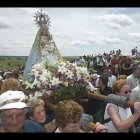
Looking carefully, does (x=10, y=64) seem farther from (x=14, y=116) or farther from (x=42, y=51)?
(x=14, y=116)

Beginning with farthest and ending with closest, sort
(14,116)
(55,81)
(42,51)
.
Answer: (42,51) < (55,81) < (14,116)

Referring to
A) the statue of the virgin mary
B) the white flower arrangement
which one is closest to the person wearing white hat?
the white flower arrangement

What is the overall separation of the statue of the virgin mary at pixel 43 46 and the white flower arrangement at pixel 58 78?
0.07 metres

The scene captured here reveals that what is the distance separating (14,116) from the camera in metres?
2.71

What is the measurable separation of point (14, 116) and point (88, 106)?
26.9 inches

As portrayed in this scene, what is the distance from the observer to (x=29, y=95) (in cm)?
292

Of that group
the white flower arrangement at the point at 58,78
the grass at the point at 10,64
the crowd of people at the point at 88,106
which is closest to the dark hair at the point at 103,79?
the crowd of people at the point at 88,106

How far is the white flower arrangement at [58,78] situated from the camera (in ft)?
9.43

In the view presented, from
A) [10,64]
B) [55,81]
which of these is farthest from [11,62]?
[55,81]

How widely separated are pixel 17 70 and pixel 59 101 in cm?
50

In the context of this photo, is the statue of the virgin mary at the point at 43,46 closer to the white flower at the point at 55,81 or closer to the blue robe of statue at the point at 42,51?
the blue robe of statue at the point at 42,51

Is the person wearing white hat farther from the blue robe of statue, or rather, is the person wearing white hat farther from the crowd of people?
the blue robe of statue
